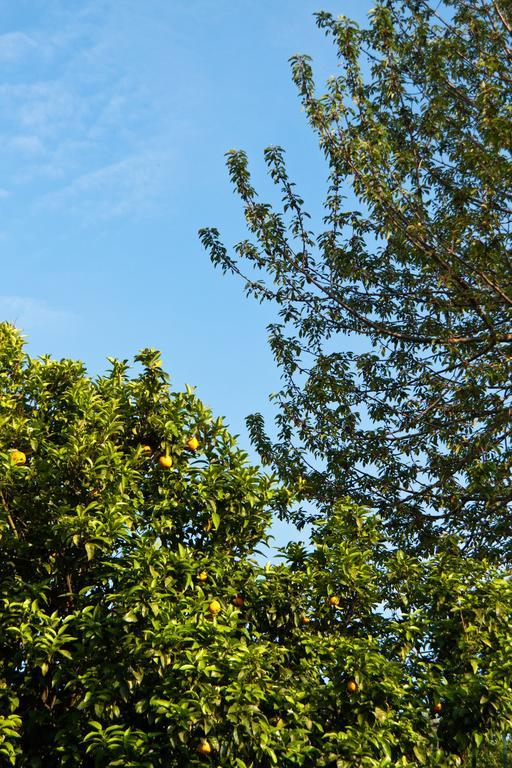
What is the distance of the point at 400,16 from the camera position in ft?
51.7

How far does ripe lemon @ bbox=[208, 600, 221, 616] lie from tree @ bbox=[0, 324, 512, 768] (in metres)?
0.01

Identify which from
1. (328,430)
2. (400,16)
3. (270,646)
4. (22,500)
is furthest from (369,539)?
(400,16)

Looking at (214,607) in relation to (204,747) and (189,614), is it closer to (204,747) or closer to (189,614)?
(189,614)

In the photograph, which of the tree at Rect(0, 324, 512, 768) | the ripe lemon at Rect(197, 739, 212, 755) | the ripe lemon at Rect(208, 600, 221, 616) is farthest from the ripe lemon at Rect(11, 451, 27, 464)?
the ripe lemon at Rect(197, 739, 212, 755)

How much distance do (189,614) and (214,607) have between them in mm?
222

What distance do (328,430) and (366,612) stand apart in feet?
20.7

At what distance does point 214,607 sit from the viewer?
23.5 ft

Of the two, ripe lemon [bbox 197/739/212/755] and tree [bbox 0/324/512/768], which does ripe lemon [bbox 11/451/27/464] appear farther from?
ripe lemon [bbox 197/739/212/755]

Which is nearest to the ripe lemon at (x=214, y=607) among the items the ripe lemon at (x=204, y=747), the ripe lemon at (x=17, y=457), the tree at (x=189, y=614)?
the tree at (x=189, y=614)

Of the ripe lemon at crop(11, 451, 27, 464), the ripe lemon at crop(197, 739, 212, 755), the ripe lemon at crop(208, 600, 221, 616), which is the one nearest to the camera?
the ripe lemon at crop(197, 739, 212, 755)

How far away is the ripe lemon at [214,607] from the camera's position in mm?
7145

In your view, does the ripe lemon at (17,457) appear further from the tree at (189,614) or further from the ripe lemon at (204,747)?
the ripe lemon at (204,747)

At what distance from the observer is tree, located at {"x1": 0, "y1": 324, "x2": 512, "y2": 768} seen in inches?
255

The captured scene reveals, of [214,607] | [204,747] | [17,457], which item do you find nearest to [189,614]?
[214,607]
